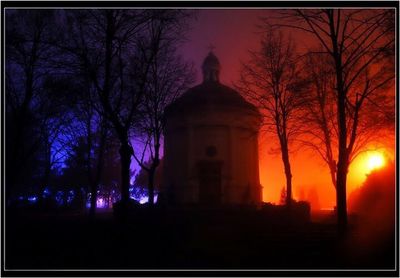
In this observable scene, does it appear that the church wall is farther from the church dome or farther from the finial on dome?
the finial on dome

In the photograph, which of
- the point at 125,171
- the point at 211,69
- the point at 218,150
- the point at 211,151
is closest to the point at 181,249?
the point at 125,171

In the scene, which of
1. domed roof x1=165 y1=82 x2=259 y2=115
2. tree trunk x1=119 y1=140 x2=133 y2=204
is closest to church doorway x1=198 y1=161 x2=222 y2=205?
domed roof x1=165 y1=82 x2=259 y2=115

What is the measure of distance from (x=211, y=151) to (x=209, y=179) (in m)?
2.44

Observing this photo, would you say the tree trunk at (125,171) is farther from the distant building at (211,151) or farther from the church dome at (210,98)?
the distant building at (211,151)

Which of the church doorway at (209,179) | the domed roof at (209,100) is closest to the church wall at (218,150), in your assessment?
the church doorway at (209,179)

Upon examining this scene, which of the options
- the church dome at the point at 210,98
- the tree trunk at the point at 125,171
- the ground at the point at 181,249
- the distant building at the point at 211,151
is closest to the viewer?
the ground at the point at 181,249

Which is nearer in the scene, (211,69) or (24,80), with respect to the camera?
(24,80)

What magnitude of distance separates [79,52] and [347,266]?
11.5 meters

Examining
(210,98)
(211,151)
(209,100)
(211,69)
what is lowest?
(211,151)

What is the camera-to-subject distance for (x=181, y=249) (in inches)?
462

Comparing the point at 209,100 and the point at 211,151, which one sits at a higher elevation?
the point at 209,100

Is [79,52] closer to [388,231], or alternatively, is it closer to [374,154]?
[388,231]

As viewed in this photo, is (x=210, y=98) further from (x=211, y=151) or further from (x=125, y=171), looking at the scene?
(x=125, y=171)

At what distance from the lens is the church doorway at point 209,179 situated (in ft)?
109
